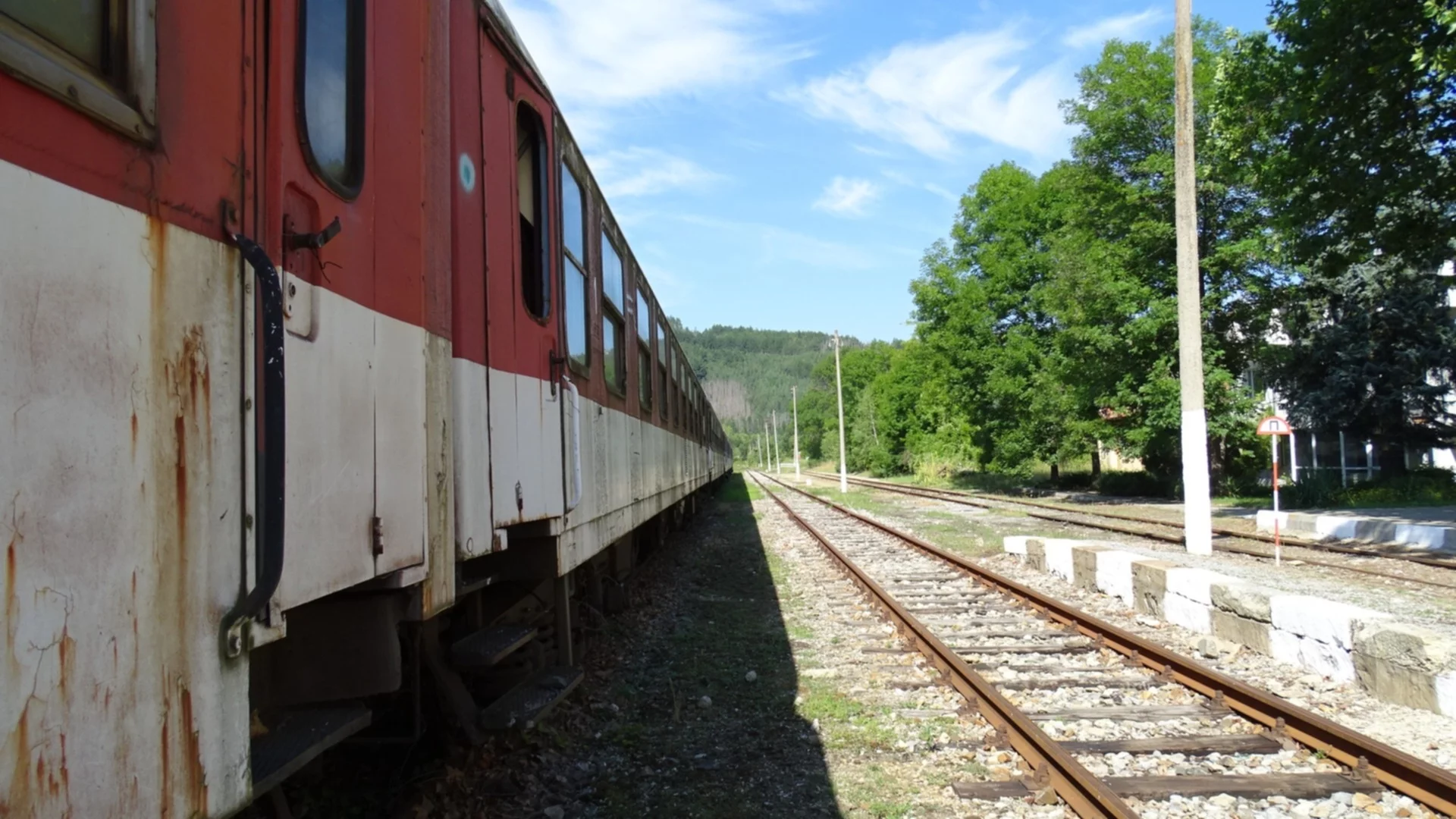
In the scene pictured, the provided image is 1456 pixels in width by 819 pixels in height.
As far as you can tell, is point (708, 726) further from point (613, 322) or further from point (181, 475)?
point (181, 475)

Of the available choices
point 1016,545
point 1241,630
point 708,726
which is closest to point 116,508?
point 708,726

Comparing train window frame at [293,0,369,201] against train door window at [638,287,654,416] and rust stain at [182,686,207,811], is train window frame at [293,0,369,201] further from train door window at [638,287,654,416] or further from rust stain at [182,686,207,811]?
train door window at [638,287,654,416]

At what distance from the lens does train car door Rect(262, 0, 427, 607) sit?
2.03 m

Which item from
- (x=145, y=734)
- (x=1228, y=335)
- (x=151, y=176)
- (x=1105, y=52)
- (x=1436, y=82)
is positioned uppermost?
(x=1105, y=52)

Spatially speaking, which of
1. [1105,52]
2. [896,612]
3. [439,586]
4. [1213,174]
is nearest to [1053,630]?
[896,612]

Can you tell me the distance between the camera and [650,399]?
30.5ft

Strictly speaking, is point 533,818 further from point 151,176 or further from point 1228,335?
point 1228,335

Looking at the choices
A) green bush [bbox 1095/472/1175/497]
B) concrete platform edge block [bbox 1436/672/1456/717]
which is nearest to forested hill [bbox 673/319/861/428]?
green bush [bbox 1095/472/1175/497]

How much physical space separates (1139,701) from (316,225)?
5.18 m

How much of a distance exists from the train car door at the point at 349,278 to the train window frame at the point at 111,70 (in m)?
0.42

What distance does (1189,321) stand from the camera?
12.6 m

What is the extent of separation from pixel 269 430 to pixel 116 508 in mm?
396

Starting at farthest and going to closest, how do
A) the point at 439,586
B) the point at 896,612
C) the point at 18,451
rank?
the point at 896,612 → the point at 439,586 → the point at 18,451

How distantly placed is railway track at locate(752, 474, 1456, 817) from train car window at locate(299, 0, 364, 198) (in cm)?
360
